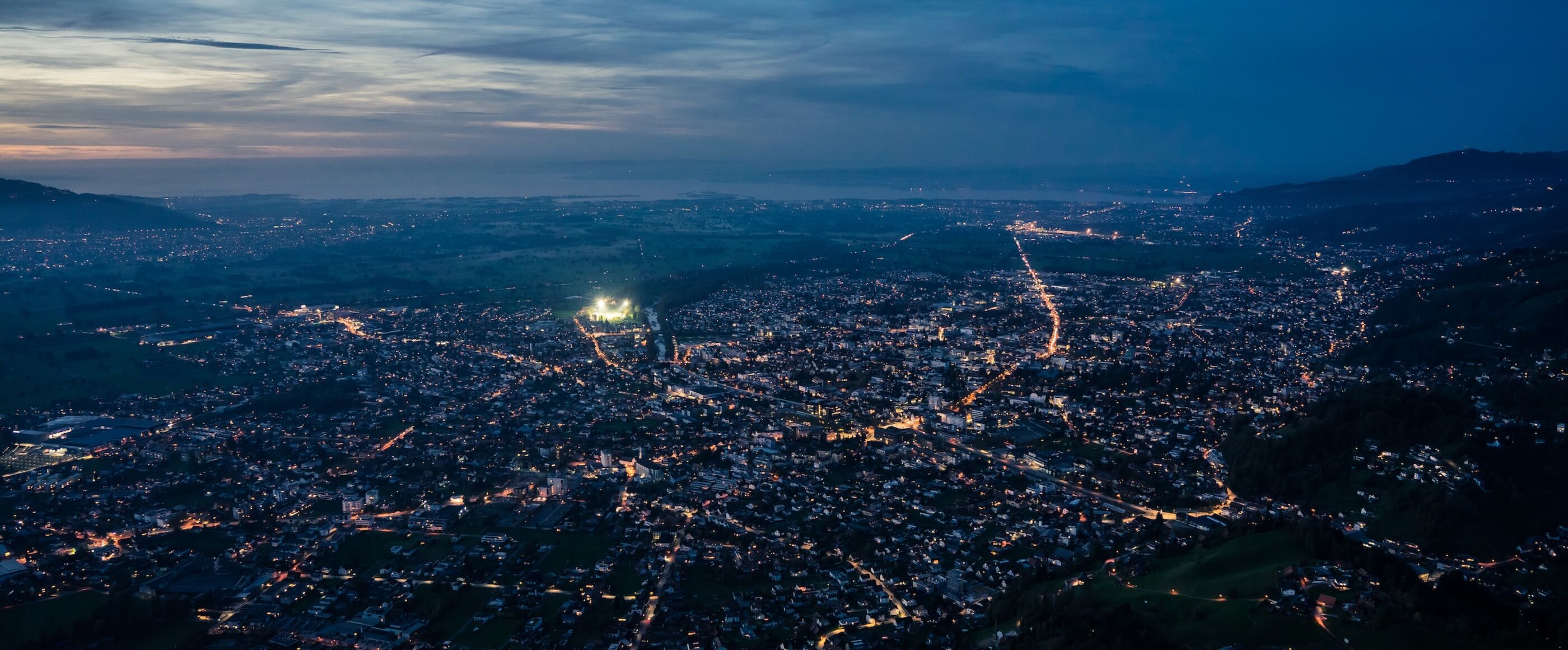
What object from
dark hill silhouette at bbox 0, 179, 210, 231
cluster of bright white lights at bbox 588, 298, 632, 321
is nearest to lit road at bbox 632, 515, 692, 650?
cluster of bright white lights at bbox 588, 298, 632, 321

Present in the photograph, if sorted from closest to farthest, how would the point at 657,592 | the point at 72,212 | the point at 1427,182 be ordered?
the point at 657,592, the point at 72,212, the point at 1427,182

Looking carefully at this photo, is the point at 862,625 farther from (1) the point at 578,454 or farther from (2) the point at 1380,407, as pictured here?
(2) the point at 1380,407

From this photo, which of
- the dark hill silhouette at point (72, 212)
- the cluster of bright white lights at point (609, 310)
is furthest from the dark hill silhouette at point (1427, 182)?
the dark hill silhouette at point (72, 212)

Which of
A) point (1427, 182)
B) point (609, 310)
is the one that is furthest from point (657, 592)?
point (1427, 182)

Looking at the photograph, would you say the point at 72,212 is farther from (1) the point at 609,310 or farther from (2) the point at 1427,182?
(2) the point at 1427,182

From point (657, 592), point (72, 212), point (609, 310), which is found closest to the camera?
point (657, 592)

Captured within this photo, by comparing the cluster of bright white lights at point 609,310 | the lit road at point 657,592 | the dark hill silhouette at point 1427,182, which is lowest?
the lit road at point 657,592

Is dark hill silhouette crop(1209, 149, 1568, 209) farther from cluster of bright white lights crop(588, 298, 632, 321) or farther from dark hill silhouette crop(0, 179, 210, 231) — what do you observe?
dark hill silhouette crop(0, 179, 210, 231)

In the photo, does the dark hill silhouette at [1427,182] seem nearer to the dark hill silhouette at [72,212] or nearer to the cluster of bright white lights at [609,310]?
the cluster of bright white lights at [609,310]
